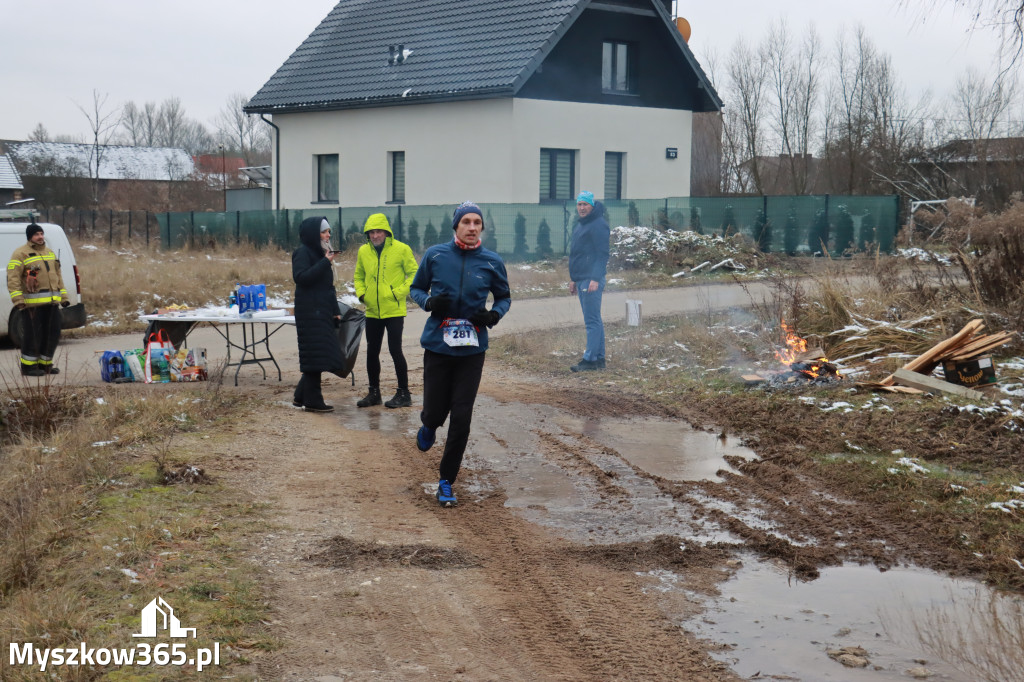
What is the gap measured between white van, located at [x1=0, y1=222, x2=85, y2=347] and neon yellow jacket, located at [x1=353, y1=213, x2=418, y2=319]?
7145mm

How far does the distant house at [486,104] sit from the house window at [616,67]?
0.14 feet

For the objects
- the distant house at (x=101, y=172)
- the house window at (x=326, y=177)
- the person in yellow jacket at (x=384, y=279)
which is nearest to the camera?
the person in yellow jacket at (x=384, y=279)

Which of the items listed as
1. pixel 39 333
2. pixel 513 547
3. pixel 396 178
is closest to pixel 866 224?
pixel 396 178

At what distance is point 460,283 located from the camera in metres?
7.01

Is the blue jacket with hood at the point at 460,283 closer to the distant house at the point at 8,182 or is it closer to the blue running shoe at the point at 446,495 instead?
the blue running shoe at the point at 446,495

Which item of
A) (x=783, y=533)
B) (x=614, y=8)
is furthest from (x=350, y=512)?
(x=614, y=8)

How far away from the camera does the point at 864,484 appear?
281 inches

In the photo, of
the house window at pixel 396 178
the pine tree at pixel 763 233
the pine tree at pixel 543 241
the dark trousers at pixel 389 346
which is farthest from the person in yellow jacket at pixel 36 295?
the pine tree at pixel 763 233

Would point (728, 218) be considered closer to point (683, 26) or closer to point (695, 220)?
point (695, 220)

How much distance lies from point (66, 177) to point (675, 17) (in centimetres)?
3454

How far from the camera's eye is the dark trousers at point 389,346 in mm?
10055

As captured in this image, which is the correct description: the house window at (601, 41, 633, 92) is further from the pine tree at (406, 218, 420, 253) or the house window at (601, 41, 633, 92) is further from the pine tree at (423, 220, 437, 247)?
the pine tree at (406, 218, 420, 253)

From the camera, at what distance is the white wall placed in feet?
91.2

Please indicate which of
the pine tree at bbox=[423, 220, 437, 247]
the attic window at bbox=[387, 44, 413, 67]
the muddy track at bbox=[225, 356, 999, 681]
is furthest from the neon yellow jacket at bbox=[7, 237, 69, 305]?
the attic window at bbox=[387, 44, 413, 67]
